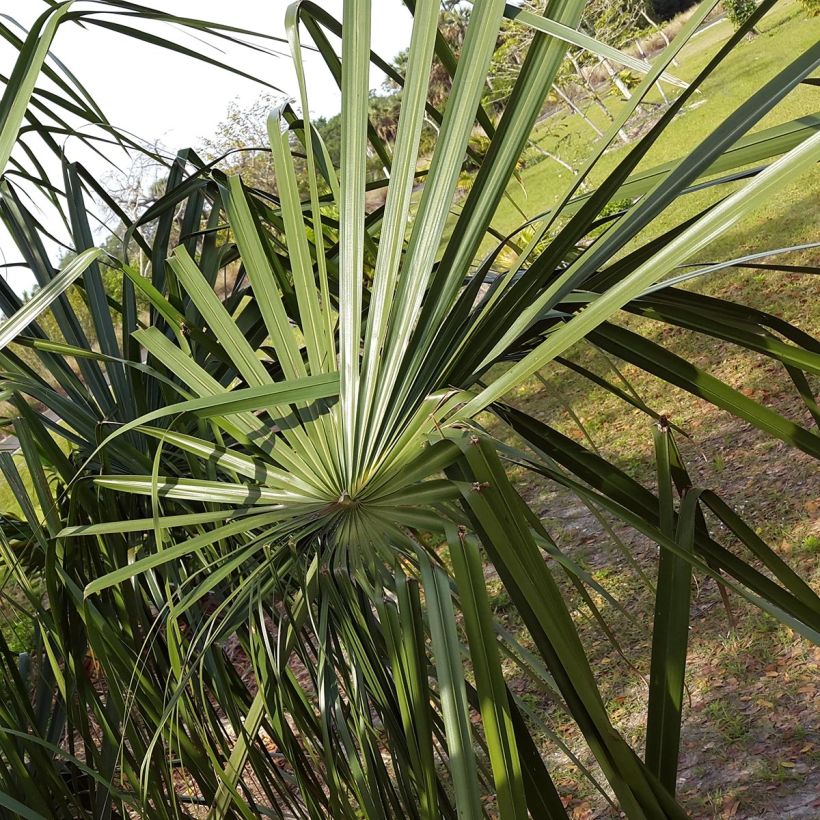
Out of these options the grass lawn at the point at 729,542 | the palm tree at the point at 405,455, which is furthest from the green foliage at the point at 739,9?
the palm tree at the point at 405,455

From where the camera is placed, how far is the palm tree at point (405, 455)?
0.84 metres

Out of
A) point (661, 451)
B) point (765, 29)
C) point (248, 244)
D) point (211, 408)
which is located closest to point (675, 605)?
point (661, 451)

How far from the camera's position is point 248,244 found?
1.22 m

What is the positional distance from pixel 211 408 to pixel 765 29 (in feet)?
73.7

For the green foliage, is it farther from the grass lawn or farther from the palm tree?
the palm tree

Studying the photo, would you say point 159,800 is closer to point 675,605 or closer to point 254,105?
point 675,605

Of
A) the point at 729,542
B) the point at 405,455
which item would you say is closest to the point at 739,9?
the point at 729,542

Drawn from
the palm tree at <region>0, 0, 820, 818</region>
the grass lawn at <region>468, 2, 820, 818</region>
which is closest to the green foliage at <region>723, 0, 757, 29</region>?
the grass lawn at <region>468, 2, 820, 818</region>

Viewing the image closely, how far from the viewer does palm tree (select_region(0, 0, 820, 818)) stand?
84 centimetres

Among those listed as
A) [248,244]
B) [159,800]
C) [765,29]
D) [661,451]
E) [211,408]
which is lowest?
[159,800]

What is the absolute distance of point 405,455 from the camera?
112cm

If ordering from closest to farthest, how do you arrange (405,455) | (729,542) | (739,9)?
1. (405,455)
2. (729,542)
3. (739,9)

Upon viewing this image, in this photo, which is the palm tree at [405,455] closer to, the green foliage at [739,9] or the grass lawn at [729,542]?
the grass lawn at [729,542]

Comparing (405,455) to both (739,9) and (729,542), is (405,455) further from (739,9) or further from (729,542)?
(739,9)
